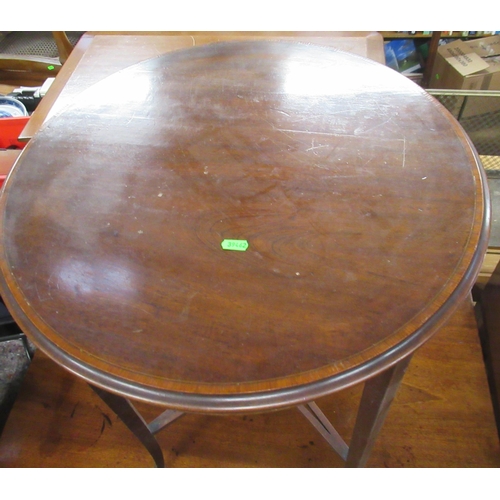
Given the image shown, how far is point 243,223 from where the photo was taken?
75 centimetres

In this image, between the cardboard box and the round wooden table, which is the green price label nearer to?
the round wooden table

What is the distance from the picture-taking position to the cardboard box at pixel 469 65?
6.56ft

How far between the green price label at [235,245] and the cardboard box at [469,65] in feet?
5.83

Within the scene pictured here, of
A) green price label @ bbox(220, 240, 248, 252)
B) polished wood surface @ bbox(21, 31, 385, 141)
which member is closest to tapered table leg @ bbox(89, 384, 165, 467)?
green price label @ bbox(220, 240, 248, 252)

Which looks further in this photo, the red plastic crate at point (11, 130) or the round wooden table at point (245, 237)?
the red plastic crate at point (11, 130)

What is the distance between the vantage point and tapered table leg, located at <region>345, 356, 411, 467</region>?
0.66 m

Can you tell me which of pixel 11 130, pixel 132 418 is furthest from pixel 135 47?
pixel 132 418

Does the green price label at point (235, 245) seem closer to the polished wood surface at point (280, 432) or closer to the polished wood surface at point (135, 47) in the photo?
the polished wood surface at point (280, 432)

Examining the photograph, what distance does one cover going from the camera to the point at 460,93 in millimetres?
1596

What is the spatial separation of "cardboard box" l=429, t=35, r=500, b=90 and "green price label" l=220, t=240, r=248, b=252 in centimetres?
178

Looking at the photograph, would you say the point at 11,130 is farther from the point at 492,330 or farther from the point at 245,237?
the point at 492,330

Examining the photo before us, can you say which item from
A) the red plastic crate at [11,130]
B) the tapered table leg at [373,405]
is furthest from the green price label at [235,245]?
the red plastic crate at [11,130]

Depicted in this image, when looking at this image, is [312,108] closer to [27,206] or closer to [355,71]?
[355,71]

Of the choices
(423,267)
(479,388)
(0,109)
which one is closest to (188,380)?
(423,267)
